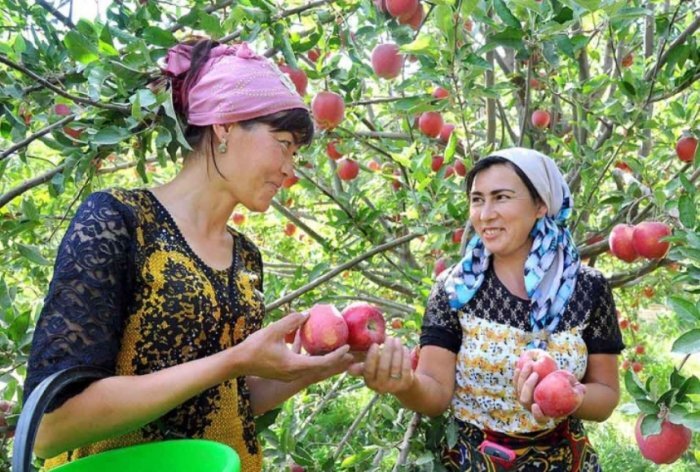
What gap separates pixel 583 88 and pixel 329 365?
147 centimetres

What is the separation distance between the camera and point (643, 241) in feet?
6.64

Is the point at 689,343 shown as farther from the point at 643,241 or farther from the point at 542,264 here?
the point at 643,241

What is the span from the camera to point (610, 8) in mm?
1657

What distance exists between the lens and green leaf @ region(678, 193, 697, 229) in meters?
1.77

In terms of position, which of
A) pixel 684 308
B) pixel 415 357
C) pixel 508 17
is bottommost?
pixel 415 357

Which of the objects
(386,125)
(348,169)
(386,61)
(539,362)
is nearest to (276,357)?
(539,362)

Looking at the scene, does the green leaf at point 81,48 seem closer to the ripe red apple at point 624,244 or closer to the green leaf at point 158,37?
the green leaf at point 158,37

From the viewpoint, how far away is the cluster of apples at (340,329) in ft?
4.99

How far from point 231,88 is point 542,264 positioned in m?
0.83

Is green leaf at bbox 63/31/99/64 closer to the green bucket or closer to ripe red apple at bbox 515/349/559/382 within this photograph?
the green bucket

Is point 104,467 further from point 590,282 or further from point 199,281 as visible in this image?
point 590,282

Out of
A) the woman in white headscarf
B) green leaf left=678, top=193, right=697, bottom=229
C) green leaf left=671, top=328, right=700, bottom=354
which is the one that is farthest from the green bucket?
green leaf left=678, top=193, right=697, bottom=229

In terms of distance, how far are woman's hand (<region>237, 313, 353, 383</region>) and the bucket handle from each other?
0.23m

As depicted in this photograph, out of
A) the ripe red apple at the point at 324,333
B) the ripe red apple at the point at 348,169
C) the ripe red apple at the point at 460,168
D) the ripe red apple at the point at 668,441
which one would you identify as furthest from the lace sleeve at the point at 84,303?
the ripe red apple at the point at 348,169
